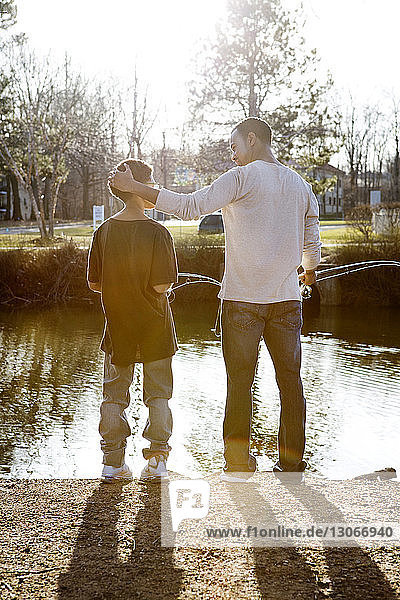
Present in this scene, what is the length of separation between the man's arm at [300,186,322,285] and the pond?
189 cm

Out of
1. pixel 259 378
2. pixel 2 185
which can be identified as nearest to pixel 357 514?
pixel 259 378

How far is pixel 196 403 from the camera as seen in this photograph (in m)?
8.88

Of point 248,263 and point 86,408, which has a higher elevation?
point 248,263

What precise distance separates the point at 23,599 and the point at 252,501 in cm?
131

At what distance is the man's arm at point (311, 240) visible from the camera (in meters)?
4.25

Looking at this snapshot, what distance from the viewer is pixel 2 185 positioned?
61969 millimetres

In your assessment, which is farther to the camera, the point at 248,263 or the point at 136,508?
the point at 248,263

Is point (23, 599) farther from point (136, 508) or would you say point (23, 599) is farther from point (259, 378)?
point (259, 378)

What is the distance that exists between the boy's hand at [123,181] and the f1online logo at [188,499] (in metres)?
1.46

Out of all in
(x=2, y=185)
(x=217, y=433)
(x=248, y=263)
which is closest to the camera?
(x=248, y=263)

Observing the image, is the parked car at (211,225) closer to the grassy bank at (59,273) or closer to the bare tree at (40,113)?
the bare tree at (40,113)

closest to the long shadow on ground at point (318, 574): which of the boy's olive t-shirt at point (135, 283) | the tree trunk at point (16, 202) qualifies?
the boy's olive t-shirt at point (135, 283)

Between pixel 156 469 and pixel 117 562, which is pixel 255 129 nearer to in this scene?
pixel 156 469

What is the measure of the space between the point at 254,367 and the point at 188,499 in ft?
2.44
